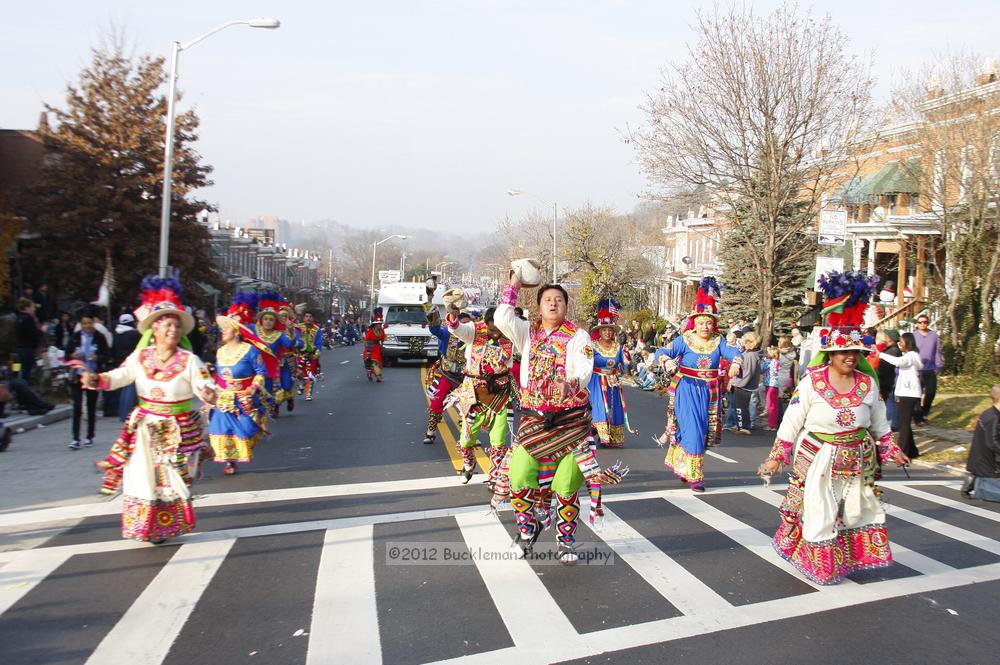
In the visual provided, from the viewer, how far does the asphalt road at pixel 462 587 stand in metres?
4.91

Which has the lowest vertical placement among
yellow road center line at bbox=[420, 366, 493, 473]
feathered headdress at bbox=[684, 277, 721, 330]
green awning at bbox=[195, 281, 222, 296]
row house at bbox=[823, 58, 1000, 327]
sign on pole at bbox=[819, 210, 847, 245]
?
yellow road center line at bbox=[420, 366, 493, 473]

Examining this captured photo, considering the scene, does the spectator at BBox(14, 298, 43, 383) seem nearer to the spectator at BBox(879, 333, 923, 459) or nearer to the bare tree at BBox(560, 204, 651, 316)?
the spectator at BBox(879, 333, 923, 459)

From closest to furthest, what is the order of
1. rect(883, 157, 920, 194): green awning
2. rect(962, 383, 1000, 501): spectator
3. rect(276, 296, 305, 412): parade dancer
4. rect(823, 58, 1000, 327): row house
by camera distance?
rect(962, 383, 1000, 501): spectator < rect(276, 296, 305, 412): parade dancer < rect(823, 58, 1000, 327): row house < rect(883, 157, 920, 194): green awning

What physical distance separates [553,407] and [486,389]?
2.72 metres

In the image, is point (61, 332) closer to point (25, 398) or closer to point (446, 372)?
point (25, 398)

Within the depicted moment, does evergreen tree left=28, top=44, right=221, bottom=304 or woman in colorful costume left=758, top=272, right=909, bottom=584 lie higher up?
evergreen tree left=28, top=44, right=221, bottom=304

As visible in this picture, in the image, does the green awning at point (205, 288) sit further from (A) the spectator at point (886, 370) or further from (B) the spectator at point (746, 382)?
(A) the spectator at point (886, 370)

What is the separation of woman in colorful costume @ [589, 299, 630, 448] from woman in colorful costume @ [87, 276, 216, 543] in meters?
5.88

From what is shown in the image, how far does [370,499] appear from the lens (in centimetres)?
860

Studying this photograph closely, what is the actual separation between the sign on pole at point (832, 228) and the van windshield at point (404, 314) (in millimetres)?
16865

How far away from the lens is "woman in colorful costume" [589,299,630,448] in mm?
11586

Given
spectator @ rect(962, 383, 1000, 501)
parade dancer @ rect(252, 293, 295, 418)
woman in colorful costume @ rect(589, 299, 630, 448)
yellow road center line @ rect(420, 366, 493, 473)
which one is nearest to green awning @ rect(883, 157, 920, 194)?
woman in colorful costume @ rect(589, 299, 630, 448)

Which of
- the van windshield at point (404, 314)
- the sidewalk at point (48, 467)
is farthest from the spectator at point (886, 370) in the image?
the van windshield at point (404, 314)

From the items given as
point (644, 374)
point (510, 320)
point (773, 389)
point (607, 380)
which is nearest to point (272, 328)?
point (607, 380)
